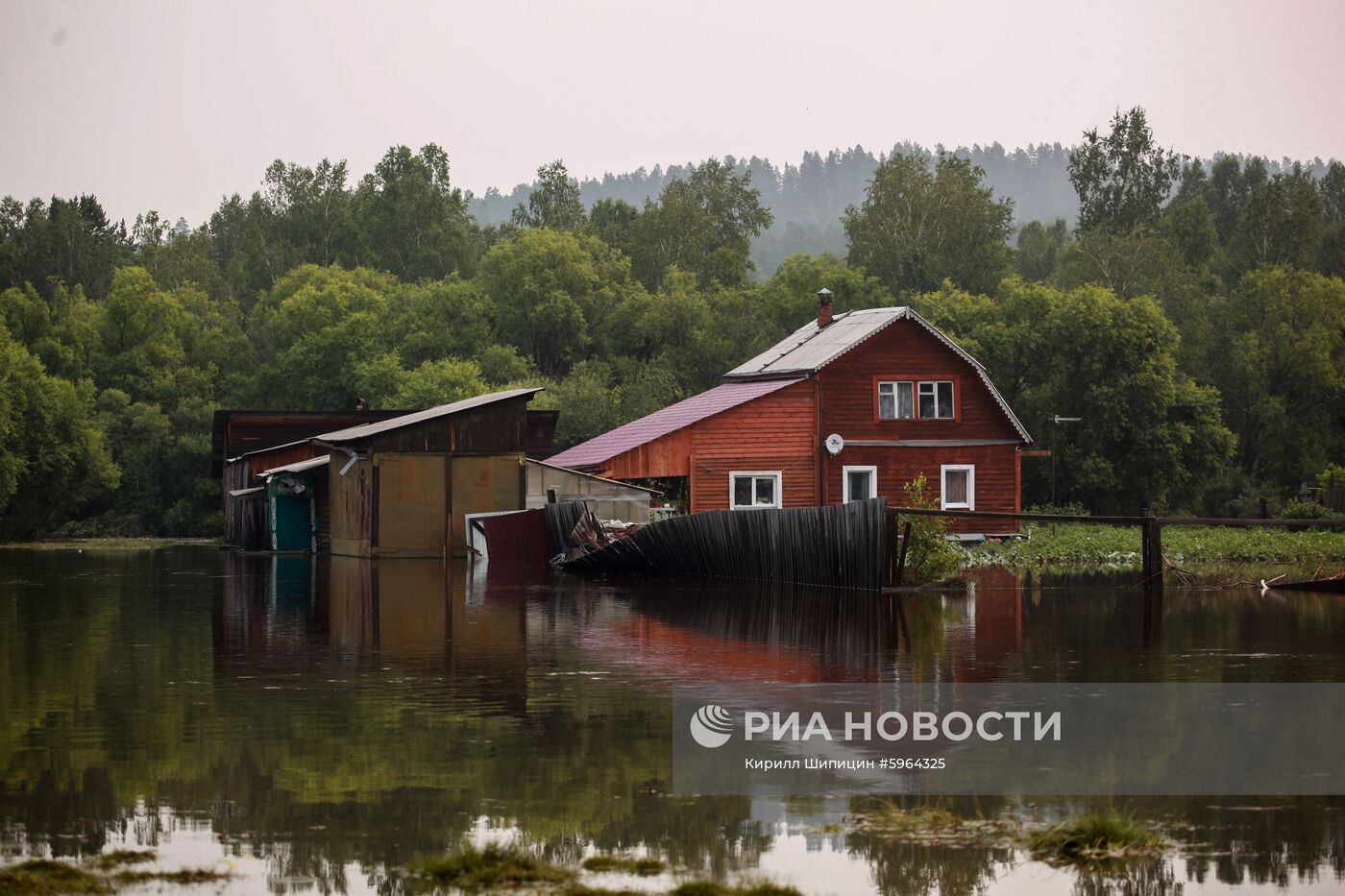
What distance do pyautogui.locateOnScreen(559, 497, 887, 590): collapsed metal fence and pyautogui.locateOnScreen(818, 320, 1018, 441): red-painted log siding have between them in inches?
600

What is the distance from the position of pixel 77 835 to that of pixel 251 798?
1.24m

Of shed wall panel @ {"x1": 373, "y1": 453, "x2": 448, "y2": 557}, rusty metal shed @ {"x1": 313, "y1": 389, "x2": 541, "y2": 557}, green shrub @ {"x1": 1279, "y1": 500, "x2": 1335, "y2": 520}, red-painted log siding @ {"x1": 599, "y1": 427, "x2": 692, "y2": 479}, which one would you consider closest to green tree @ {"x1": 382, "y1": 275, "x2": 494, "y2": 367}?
red-painted log siding @ {"x1": 599, "y1": 427, "x2": 692, "y2": 479}

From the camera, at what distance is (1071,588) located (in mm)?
30609

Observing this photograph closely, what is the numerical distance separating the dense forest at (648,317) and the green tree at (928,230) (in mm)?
169

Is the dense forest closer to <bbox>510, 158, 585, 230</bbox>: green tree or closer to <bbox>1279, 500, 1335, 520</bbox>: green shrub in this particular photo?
<bbox>510, 158, 585, 230</bbox>: green tree

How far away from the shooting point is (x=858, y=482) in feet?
167

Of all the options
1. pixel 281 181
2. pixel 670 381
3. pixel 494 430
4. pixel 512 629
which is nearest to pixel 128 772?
pixel 512 629

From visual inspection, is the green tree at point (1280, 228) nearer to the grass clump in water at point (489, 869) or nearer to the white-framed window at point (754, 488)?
the white-framed window at point (754, 488)

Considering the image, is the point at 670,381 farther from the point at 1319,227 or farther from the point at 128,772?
the point at 128,772

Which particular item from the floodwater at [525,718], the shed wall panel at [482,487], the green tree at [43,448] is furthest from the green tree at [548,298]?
the floodwater at [525,718]

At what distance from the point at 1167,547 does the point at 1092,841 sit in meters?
34.5

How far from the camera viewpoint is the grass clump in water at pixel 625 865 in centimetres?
851

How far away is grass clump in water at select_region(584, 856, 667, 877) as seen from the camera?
8.51 m

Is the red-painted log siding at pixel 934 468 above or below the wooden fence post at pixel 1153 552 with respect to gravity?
above
